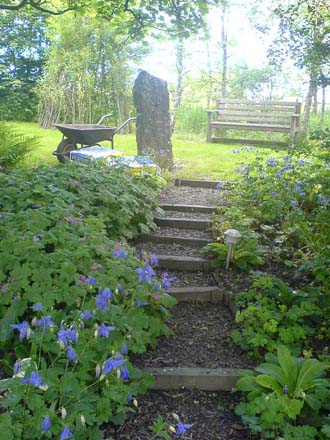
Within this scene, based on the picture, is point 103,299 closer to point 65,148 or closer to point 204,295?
point 204,295

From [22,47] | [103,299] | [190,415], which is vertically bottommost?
[190,415]

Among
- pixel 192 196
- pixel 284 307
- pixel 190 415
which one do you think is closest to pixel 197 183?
pixel 192 196

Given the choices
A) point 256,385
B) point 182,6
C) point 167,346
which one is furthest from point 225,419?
point 182,6

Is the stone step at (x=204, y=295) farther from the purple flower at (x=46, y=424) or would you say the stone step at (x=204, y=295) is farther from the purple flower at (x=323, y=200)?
the purple flower at (x=46, y=424)

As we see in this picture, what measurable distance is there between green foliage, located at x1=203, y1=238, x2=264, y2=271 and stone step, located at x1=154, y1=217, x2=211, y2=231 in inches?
28.8

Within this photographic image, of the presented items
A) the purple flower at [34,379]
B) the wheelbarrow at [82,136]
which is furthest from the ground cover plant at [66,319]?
the wheelbarrow at [82,136]

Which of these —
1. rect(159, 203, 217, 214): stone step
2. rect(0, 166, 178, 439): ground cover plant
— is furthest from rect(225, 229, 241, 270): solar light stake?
rect(159, 203, 217, 214): stone step

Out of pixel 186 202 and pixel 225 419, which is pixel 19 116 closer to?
pixel 186 202

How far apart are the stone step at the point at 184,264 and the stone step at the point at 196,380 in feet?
4.26

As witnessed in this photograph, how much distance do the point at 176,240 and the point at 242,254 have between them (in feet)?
2.49

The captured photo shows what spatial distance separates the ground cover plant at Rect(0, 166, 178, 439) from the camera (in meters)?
1.56

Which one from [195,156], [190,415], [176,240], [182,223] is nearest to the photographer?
[190,415]

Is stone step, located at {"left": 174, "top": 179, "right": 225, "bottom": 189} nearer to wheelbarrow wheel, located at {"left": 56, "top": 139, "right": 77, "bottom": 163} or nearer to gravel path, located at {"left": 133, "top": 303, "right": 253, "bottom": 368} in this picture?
wheelbarrow wheel, located at {"left": 56, "top": 139, "right": 77, "bottom": 163}

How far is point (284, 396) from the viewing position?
1.88m
